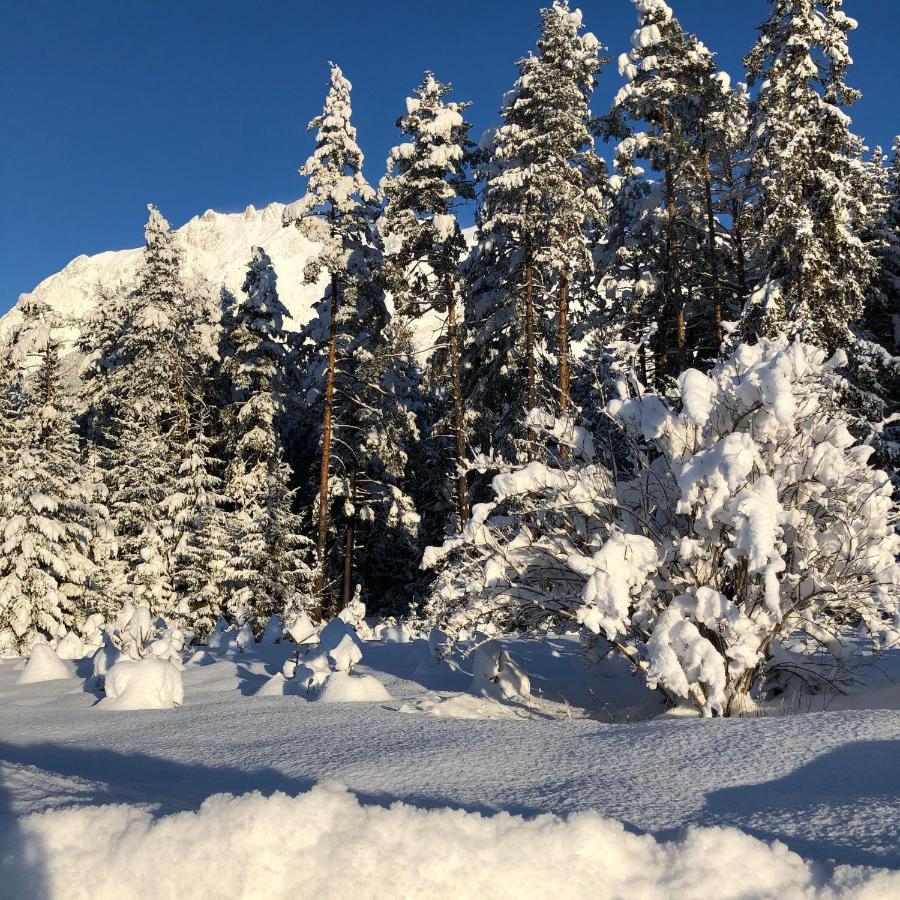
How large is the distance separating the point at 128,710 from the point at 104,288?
A: 95.2ft

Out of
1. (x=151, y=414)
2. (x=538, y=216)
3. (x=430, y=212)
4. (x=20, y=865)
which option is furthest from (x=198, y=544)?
(x=20, y=865)

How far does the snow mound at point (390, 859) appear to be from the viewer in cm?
228

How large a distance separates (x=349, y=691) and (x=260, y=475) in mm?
18288

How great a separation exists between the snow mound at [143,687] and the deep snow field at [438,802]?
248mm

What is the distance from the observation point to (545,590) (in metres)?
6.91

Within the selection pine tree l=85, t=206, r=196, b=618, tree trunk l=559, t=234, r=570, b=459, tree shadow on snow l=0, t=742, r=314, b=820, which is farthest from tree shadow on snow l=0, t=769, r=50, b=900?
pine tree l=85, t=206, r=196, b=618

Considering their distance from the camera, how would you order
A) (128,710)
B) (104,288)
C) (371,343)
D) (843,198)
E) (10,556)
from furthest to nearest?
(104,288) → (371,343) → (10,556) → (843,198) → (128,710)

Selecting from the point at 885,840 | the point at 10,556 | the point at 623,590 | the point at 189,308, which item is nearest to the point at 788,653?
the point at 623,590

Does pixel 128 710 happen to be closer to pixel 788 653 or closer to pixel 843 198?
pixel 788 653

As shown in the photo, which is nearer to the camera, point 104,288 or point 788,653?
point 788,653

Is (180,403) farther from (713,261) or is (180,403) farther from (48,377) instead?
(713,261)

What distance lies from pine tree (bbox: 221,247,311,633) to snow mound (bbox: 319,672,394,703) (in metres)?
13.1

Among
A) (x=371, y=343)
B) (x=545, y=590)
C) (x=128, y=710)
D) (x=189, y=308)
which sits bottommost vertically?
(x=128, y=710)

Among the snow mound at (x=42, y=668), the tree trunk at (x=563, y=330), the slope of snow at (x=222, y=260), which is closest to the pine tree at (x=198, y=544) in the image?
the tree trunk at (x=563, y=330)
